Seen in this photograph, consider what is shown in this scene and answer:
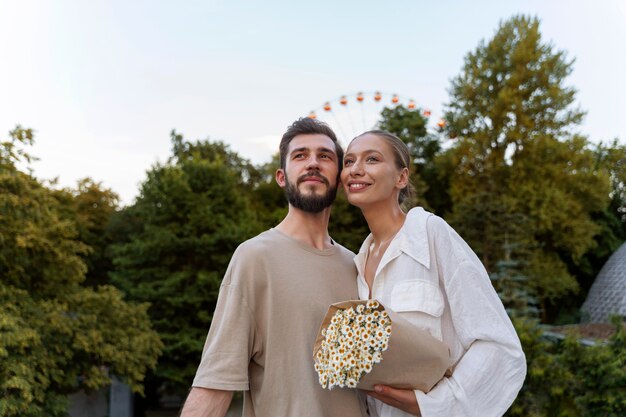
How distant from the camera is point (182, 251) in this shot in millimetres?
23406

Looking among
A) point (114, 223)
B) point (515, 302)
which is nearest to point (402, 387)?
point (515, 302)

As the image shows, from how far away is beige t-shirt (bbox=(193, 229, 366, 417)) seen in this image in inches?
97.9

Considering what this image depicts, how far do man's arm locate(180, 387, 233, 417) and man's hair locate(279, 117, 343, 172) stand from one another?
107 centimetres

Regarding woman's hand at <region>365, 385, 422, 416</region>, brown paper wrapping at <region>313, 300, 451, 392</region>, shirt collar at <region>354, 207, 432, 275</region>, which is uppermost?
shirt collar at <region>354, 207, 432, 275</region>

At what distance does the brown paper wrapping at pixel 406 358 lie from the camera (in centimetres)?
212

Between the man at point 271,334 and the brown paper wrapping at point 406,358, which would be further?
the man at point 271,334

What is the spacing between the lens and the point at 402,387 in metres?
2.25

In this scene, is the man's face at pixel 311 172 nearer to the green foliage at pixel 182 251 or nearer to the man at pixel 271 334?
the man at pixel 271 334

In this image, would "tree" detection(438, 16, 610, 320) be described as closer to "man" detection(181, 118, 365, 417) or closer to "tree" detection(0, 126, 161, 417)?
"tree" detection(0, 126, 161, 417)

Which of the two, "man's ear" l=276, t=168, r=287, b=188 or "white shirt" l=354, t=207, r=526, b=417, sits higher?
"man's ear" l=276, t=168, r=287, b=188

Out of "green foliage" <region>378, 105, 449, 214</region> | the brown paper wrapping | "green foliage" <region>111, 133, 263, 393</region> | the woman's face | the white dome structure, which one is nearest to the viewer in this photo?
the brown paper wrapping

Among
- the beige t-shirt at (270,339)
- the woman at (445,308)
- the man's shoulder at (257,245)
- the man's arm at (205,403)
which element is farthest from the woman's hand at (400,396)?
the man's shoulder at (257,245)

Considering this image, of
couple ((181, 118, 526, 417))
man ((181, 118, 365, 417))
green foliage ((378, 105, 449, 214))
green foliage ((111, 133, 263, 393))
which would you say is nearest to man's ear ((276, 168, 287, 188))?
couple ((181, 118, 526, 417))

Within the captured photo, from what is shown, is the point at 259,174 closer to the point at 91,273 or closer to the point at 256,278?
the point at 91,273
